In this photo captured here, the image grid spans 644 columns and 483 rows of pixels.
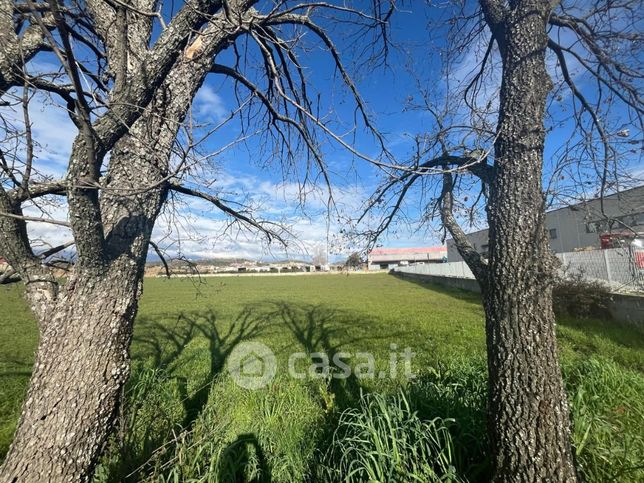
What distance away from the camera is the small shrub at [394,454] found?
2.18 meters

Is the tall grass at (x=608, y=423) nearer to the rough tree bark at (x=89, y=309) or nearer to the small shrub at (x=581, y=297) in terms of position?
the rough tree bark at (x=89, y=309)

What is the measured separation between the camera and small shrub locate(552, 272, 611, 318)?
25.6ft

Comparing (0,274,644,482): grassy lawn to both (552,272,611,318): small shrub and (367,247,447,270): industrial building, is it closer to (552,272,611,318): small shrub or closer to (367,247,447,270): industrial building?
(552,272,611,318): small shrub

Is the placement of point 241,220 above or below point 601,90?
below

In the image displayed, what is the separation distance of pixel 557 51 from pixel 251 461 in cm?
495

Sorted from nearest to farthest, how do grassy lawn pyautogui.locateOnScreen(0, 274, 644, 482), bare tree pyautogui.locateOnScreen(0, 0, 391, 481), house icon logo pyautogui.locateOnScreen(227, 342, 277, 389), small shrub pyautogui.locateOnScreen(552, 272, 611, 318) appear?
1. bare tree pyautogui.locateOnScreen(0, 0, 391, 481)
2. grassy lawn pyautogui.locateOnScreen(0, 274, 644, 482)
3. house icon logo pyautogui.locateOnScreen(227, 342, 277, 389)
4. small shrub pyautogui.locateOnScreen(552, 272, 611, 318)

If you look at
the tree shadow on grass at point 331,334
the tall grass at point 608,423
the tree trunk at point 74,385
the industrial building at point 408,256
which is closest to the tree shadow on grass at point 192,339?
the tree shadow on grass at point 331,334

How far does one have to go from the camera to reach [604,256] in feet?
27.7

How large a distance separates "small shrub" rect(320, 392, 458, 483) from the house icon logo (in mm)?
2411

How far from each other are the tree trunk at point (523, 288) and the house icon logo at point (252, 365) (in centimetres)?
352

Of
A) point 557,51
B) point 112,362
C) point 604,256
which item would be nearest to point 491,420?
point 112,362

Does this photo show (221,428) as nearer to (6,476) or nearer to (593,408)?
(6,476)

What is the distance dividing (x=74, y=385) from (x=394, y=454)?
2.08 meters

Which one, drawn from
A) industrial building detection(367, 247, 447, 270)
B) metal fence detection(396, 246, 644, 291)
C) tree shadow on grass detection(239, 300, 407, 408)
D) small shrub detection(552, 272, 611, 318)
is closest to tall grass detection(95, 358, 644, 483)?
tree shadow on grass detection(239, 300, 407, 408)
